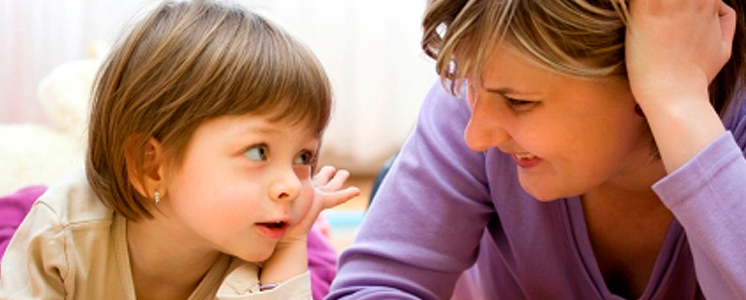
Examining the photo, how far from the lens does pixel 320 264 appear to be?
177cm

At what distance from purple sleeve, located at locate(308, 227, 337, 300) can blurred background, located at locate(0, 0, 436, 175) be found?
1.42 metres

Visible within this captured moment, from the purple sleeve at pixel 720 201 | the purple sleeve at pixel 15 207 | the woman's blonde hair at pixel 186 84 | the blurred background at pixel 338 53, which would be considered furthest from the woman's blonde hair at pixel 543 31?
the blurred background at pixel 338 53

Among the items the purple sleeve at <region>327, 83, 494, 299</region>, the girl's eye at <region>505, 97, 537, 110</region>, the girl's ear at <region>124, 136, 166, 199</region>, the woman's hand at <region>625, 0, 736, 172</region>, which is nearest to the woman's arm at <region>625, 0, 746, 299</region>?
the woman's hand at <region>625, 0, 736, 172</region>

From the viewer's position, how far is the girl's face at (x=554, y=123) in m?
0.95

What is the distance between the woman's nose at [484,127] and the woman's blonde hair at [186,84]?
0.77ft

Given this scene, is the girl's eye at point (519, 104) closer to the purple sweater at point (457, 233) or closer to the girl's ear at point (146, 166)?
the purple sweater at point (457, 233)

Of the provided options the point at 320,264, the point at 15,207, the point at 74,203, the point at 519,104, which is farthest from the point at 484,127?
the point at 15,207

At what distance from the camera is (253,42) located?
1127mm

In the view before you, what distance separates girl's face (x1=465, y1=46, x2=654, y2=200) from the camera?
0.95m

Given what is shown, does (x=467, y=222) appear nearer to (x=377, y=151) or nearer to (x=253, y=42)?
(x=253, y=42)

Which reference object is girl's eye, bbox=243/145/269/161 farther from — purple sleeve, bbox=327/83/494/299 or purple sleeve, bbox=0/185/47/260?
purple sleeve, bbox=0/185/47/260

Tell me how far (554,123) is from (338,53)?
7.91 ft

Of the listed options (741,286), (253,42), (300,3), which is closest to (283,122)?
(253,42)

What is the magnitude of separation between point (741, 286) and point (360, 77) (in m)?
2.53
